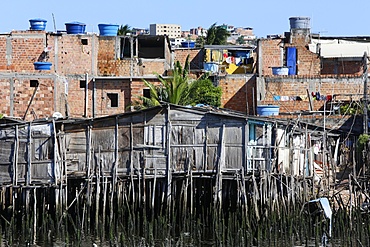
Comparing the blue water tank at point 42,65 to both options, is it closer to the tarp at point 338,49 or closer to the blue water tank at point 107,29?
the blue water tank at point 107,29

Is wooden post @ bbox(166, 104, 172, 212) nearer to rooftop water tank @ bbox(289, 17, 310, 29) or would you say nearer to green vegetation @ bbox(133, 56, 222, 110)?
green vegetation @ bbox(133, 56, 222, 110)

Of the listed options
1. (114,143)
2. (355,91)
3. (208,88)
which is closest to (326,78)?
(355,91)

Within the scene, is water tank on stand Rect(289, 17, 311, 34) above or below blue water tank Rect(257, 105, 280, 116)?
above

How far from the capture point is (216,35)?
225ft

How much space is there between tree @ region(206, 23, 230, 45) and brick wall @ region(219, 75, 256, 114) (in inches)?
959

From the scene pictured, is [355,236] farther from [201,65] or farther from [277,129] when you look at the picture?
[201,65]

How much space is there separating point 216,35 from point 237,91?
2715 centimetres

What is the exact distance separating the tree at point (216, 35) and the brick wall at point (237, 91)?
2436 centimetres

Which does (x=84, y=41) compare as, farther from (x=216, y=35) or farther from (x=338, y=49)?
(x=216, y=35)

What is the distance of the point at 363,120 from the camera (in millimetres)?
35656

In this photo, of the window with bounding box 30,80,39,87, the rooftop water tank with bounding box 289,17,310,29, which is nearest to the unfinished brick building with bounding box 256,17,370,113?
the rooftop water tank with bounding box 289,17,310,29

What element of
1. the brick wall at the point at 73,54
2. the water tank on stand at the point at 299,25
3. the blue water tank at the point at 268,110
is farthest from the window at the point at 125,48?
the blue water tank at the point at 268,110

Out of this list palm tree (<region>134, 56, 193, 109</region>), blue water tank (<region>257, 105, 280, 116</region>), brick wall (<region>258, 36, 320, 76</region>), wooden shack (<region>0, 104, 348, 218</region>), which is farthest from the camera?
brick wall (<region>258, 36, 320, 76</region>)

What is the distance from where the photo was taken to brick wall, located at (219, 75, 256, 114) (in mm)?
41812
